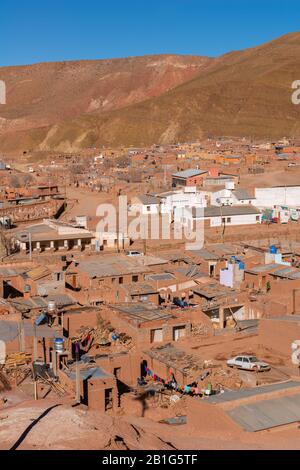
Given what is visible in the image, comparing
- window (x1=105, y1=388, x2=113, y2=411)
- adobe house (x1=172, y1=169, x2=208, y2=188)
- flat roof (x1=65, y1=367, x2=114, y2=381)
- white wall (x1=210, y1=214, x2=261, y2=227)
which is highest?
adobe house (x1=172, y1=169, x2=208, y2=188)

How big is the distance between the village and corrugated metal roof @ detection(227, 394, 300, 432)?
33 millimetres

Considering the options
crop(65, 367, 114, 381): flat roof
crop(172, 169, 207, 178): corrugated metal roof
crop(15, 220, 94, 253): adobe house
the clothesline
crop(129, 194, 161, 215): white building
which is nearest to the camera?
crop(65, 367, 114, 381): flat roof

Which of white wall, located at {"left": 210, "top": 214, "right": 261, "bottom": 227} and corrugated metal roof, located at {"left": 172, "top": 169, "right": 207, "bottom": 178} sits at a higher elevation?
corrugated metal roof, located at {"left": 172, "top": 169, "right": 207, "bottom": 178}

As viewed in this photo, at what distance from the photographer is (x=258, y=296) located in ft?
69.6

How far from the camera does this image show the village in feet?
43.1

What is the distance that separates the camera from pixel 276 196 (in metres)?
A: 39.8

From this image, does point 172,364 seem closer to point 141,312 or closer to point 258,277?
point 141,312

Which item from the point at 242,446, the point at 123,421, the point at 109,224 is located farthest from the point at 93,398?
the point at 109,224

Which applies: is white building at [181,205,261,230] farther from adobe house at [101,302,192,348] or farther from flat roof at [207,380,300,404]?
flat roof at [207,380,300,404]

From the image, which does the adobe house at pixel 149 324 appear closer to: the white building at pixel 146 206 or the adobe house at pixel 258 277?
the adobe house at pixel 258 277

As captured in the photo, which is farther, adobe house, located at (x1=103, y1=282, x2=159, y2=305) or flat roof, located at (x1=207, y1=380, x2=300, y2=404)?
adobe house, located at (x1=103, y1=282, x2=159, y2=305)

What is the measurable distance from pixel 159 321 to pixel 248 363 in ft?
9.67

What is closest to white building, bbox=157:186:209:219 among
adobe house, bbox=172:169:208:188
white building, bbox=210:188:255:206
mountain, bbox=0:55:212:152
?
white building, bbox=210:188:255:206

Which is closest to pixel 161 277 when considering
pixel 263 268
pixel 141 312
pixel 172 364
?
pixel 263 268
